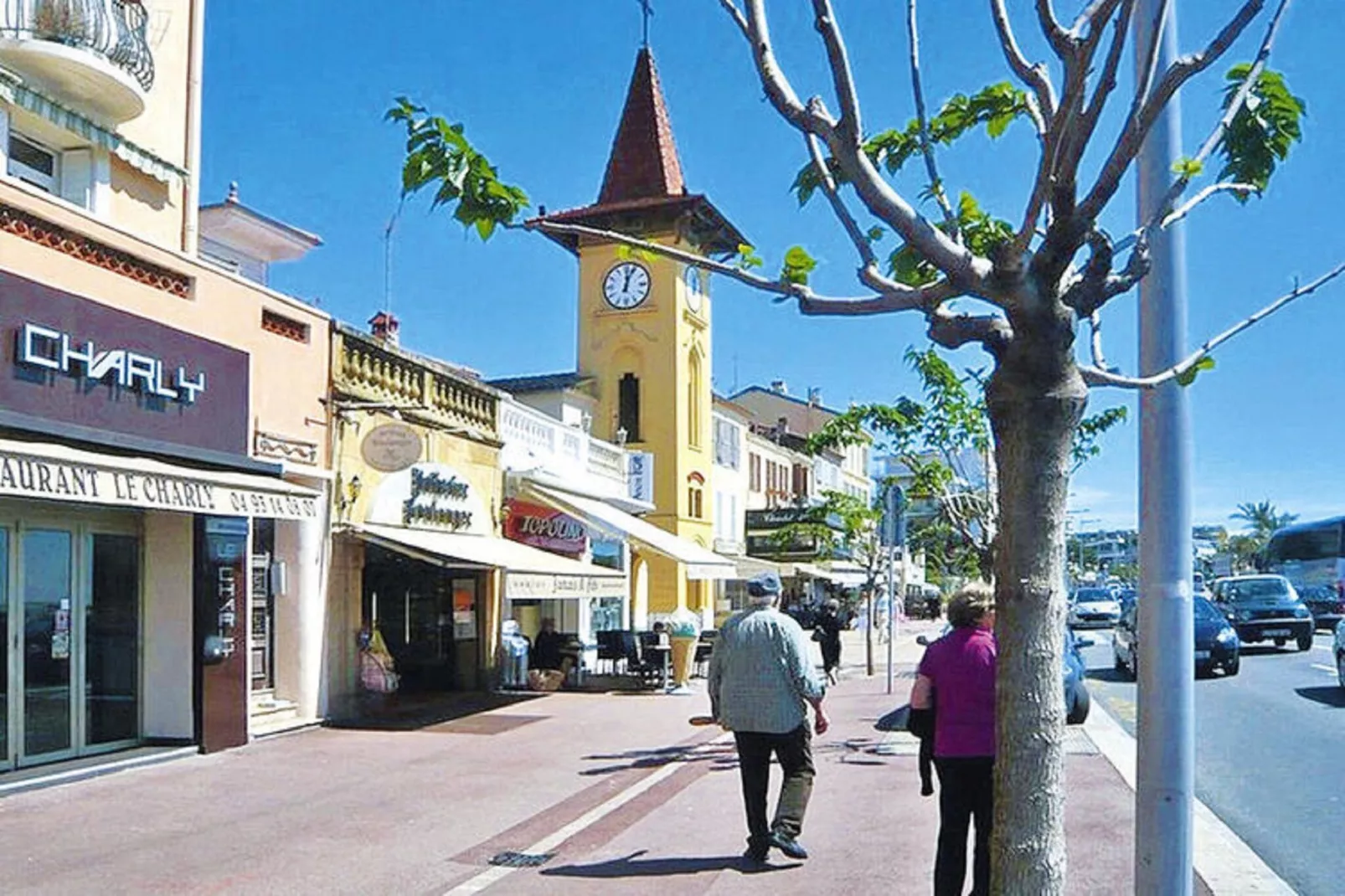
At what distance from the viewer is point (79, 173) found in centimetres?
1309

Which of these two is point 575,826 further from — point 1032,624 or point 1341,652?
point 1341,652

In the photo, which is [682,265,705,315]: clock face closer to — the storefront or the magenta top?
the storefront

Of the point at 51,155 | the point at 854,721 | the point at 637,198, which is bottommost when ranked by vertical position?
the point at 854,721

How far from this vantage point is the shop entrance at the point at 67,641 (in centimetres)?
1076

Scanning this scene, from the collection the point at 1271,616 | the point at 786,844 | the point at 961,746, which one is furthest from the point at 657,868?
the point at 1271,616

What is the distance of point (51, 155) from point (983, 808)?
447 inches

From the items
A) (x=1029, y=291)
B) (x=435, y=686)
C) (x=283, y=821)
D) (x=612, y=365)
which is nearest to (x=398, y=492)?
(x=435, y=686)

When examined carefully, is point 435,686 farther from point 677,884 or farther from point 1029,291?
point 1029,291

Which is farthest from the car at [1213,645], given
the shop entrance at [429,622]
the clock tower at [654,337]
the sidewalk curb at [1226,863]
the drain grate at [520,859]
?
the clock tower at [654,337]

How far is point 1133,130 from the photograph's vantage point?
3.47 m

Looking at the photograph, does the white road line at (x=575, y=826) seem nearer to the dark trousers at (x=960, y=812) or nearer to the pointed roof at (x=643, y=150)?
the dark trousers at (x=960, y=812)

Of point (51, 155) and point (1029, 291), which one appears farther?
point (51, 155)

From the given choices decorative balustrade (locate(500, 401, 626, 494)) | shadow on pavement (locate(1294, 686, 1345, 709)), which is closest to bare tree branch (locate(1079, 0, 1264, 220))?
shadow on pavement (locate(1294, 686, 1345, 709))

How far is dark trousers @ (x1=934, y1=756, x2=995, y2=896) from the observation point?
20.0ft
